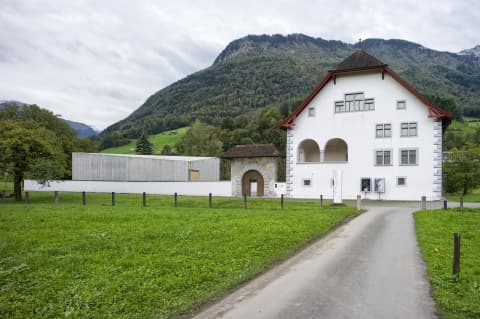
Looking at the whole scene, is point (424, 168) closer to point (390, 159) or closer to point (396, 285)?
point (390, 159)

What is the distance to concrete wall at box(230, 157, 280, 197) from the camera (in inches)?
1452

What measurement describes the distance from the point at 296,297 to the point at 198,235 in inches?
222

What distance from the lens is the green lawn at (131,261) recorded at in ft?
20.4

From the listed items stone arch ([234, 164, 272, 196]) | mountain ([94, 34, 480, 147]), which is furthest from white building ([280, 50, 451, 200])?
mountain ([94, 34, 480, 147])

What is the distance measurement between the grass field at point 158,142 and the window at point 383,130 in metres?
73.6

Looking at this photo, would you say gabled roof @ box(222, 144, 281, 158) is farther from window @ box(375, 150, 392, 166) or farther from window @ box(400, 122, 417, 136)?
window @ box(400, 122, 417, 136)

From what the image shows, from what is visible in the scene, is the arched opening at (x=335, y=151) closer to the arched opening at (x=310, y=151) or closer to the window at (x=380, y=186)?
the arched opening at (x=310, y=151)

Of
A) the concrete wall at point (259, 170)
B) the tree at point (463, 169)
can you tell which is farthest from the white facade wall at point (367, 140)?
the tree at point (463, 169)

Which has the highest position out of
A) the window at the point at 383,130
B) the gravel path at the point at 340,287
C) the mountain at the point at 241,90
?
the mountain at the point at 241,90

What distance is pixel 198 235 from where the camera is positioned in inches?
471

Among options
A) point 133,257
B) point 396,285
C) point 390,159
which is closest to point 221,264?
point 133,257

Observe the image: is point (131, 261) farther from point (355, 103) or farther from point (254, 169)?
point (254, 169)

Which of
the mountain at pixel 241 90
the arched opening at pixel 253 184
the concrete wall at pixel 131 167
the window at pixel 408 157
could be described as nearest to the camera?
the window at pixel 408 157

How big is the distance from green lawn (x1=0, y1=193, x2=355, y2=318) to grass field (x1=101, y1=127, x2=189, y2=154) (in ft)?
288
